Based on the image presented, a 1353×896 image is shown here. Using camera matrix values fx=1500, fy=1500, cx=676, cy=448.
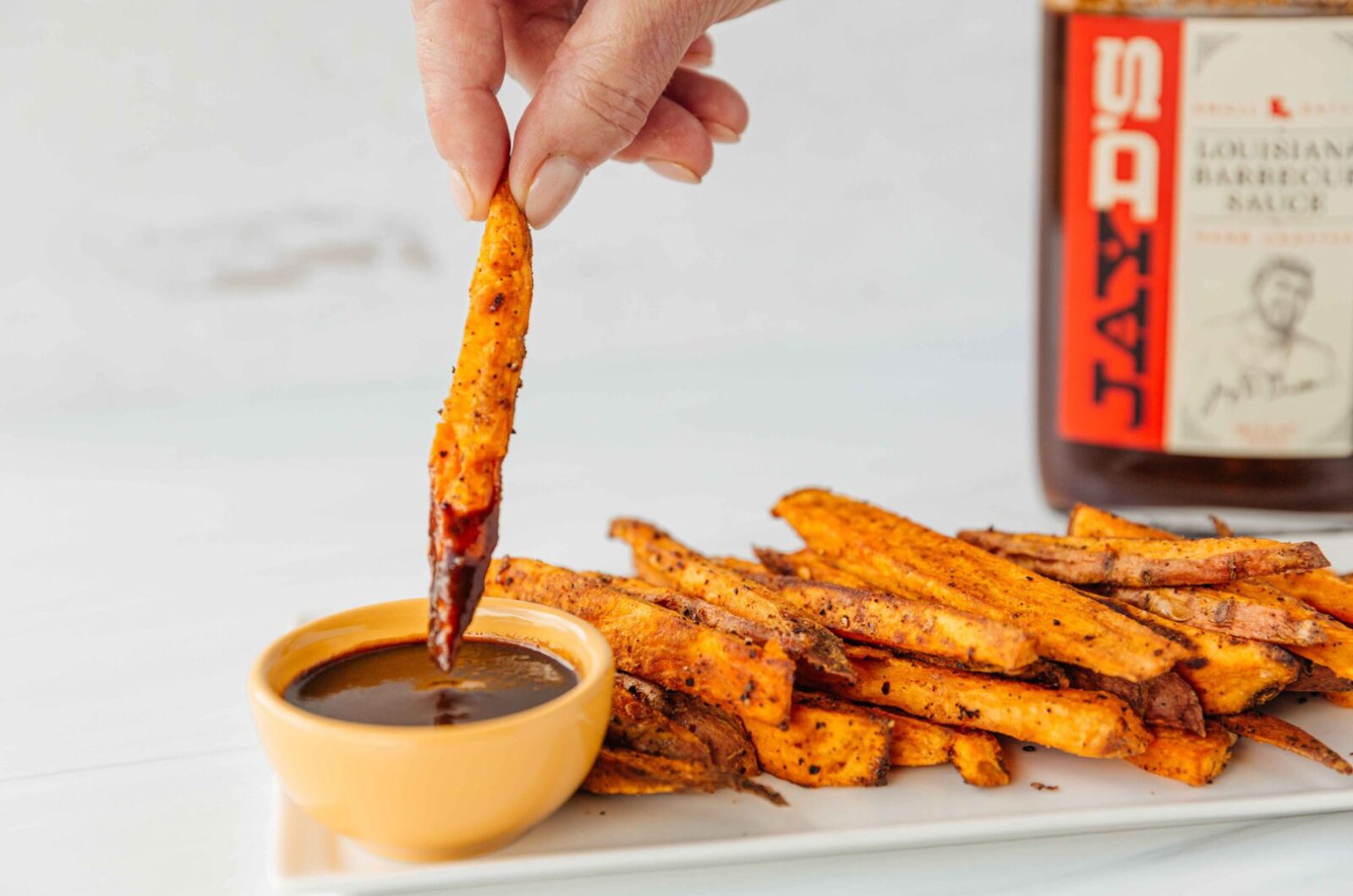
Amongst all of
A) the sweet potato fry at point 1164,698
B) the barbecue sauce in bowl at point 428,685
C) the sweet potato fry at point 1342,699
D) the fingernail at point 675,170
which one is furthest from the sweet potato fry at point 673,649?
the fingernail at point 675,170

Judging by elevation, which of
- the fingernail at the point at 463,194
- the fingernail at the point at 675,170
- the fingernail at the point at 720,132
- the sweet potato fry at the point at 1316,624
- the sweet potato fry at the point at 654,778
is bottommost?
the sweet potato fry at the point at 654,778

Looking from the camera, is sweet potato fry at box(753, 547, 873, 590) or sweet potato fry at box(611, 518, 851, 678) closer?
sweet potato fry at box(611, 518, 851, 678)

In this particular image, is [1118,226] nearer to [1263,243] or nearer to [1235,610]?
[1263,243]

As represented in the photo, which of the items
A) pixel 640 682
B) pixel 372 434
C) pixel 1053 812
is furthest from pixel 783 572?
pixel 372 434

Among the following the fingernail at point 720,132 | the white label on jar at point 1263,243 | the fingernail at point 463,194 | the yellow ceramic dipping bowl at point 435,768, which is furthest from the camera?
the fingernail at point 720,132

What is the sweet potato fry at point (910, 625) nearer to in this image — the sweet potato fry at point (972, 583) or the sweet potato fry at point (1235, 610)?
the sweet potato fry at point (972, 583)

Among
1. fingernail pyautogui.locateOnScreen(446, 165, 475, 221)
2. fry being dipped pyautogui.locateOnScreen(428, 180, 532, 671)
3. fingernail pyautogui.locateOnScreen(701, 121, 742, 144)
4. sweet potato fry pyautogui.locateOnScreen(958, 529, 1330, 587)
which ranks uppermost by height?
fingernail pyautogui.locateOnScreen(701, 121, 742, 144)

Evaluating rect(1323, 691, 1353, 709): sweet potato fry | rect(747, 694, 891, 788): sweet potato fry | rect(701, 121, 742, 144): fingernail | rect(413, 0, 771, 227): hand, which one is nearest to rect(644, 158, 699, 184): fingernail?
rect(701, 121, 742, 144): fingernail

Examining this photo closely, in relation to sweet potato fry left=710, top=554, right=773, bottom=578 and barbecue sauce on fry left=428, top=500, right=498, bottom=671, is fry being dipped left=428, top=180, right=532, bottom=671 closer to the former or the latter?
barbecue sauce on fry left=428, top=500, right=498, bottom=671
